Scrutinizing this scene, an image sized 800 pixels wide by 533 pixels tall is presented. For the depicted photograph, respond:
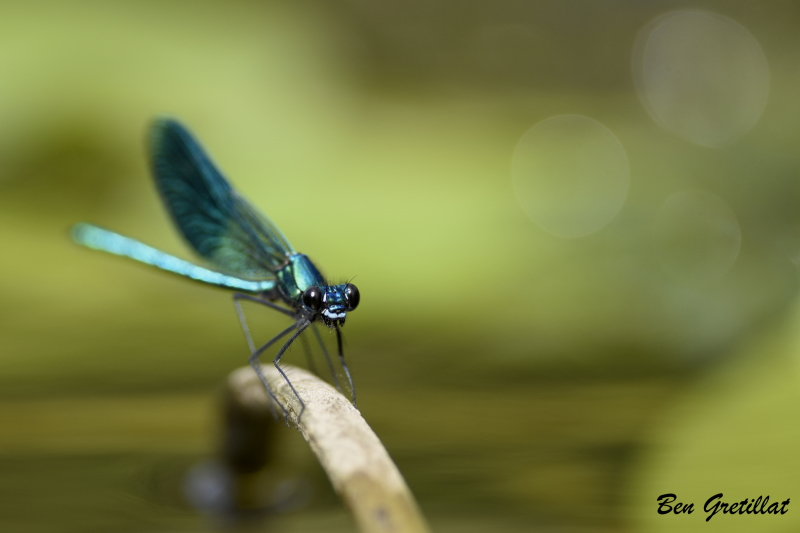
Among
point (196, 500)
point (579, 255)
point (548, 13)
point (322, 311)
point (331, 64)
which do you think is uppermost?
point (548, 13)

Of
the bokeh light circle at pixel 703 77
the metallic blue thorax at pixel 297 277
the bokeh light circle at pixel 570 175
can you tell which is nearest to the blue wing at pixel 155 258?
the metallic blue thorax at pixel 297 277

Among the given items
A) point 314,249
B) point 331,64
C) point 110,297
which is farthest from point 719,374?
point 331,64

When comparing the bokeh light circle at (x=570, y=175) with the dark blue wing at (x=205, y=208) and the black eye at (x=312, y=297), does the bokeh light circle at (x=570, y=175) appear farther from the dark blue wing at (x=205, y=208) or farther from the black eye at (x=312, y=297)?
the black eye at (x=312, y=297)

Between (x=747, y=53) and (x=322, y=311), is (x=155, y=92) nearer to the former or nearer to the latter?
(x=322, y=311)

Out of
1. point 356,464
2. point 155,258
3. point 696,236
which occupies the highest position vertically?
point 696,236

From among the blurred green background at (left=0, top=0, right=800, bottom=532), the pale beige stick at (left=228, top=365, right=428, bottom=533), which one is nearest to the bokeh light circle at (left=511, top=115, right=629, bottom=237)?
the blurred green background at (left=0, top=0, right=800, bottom=532)

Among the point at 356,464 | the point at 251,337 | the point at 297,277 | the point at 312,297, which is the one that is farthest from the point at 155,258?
the point at 356,464

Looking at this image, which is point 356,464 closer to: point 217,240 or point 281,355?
point 281,355
